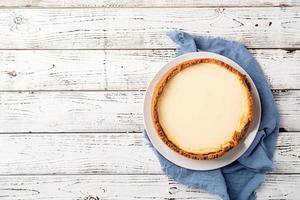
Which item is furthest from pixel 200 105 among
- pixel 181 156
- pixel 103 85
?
pixel 103 85

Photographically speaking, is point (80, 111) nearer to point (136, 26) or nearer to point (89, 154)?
point (89, 154)

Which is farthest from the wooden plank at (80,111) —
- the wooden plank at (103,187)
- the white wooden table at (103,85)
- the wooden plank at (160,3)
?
the wooden plank at (160,3)

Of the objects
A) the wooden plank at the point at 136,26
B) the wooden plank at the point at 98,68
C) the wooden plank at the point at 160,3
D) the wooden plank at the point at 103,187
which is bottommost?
the wooden plank at the point at 103,187

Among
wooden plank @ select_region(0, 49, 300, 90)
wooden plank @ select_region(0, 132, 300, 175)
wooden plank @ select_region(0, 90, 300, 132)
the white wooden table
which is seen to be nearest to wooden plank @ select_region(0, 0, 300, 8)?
the white wooden table

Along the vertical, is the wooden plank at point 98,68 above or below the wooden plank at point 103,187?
above

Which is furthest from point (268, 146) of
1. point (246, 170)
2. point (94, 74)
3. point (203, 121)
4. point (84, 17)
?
point (84, 17)

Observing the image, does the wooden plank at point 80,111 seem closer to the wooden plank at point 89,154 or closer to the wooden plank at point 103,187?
the wooden plank at point 89,154
